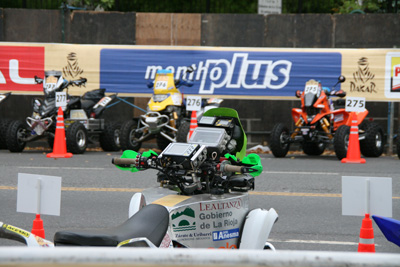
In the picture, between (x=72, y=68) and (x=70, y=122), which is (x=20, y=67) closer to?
(x=72, y=68)

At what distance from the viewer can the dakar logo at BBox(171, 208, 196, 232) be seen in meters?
4.66

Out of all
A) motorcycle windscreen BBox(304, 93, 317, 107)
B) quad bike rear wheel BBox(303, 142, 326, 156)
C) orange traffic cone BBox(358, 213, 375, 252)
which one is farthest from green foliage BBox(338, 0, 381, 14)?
orange traffic cone BBox(358, 213, 375, 252)

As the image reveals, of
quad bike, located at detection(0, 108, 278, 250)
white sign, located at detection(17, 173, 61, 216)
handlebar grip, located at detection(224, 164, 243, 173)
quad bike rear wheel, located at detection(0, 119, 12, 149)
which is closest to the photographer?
quad bike, located at detection(0, 108, 278, 250)

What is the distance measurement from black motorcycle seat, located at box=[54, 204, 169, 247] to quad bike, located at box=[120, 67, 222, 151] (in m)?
10.6

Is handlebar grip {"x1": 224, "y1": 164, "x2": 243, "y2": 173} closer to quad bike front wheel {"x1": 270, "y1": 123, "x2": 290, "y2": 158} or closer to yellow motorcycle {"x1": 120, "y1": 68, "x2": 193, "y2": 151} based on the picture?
quad bike front wheel {"x1": 270, "y1": 123, "x2": 290, "y2": 158}

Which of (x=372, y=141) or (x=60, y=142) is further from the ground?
(x=372, y=141)

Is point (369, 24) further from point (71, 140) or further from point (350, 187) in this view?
point (350, 187)

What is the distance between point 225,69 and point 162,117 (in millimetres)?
2497

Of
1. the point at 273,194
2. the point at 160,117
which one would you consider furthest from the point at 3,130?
the point at 273,194

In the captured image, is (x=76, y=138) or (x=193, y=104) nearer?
(x=76, y=138)

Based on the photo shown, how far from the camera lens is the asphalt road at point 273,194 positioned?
297 inches

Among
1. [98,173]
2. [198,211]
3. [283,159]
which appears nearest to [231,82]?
[283,159]

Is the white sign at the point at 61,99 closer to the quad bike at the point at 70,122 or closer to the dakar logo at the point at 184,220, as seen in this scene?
the quad bike at the point at 70,122

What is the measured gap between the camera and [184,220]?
475cm
